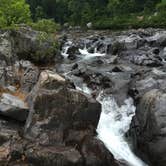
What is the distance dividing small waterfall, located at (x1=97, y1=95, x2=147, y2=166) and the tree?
72.5 ft

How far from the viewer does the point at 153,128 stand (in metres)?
16.8

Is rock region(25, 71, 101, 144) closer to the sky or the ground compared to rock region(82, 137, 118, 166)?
closer to the sky

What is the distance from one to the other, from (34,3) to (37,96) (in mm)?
101244

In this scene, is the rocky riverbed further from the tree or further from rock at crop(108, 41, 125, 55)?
the tree

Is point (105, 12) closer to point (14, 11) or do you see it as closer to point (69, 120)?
point (14, 11)

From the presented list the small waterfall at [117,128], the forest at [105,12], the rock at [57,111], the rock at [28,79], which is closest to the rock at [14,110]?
the rock at [57,111]

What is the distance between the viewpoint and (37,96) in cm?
1639

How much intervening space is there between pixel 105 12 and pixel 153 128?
83993 millimetres

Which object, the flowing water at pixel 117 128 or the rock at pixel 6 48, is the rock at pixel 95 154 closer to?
the flowing water at pixel 117 128

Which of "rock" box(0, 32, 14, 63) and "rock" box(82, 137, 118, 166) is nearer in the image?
"rock" box(82, 137, 118, 166)

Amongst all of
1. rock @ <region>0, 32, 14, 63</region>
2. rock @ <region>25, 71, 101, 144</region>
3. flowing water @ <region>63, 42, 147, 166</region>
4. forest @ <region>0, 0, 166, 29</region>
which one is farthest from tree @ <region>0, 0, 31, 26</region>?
rock @ <region>25, 71, 101, 144</region>

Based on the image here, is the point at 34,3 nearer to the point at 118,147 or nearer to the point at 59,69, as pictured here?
the point at 59,69

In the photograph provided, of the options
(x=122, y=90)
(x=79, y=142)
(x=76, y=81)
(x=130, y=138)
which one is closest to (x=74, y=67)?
(x=76, y=81)

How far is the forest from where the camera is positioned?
77812mm
